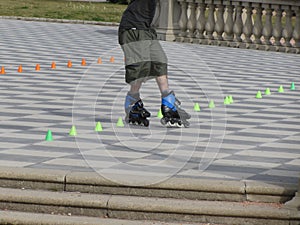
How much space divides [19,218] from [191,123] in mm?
4102

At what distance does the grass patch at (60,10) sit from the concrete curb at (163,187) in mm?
24401

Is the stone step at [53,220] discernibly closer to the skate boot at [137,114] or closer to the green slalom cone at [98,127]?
the green slalom cone at [98,127]

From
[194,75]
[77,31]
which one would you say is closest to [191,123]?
[194,75]

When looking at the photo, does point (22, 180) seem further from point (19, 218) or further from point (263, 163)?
point (263, 163)

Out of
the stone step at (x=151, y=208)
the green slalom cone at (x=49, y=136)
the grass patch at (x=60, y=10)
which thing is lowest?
the grass patch at (x=60, y=10)

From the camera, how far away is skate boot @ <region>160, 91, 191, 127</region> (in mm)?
11016

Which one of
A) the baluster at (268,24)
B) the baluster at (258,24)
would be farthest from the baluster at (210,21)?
the baluster at (268,24)

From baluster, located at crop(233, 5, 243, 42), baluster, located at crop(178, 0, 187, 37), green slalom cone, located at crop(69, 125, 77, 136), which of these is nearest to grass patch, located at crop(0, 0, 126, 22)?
baluster, located at crop(178, 0, 187, 37)

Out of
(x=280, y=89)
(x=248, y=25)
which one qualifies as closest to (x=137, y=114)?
(x=280, y=89)

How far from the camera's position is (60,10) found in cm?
3606

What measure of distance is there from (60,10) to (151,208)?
28.7 m

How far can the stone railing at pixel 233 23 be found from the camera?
891 inches

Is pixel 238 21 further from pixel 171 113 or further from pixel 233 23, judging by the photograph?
pixel 171 113

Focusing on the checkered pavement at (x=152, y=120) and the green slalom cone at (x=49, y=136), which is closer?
the checkered pavement at (x=152, y=120)
